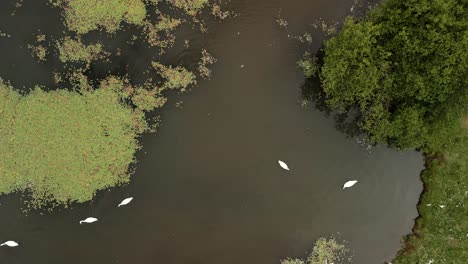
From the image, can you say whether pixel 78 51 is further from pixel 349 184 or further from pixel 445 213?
pixel 445 213

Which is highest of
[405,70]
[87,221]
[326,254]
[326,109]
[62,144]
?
[326,109]

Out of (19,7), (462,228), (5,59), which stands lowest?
(462,228)

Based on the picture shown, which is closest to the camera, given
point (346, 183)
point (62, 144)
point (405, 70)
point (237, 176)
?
point (405, 70)

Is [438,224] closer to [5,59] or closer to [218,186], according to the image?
[218,186]

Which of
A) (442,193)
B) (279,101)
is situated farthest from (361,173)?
(279,101)

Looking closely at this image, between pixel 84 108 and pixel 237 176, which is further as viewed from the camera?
pixel 237 176

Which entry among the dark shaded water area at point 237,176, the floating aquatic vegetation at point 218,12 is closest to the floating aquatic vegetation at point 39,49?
the dark shaded water area at point 237,176

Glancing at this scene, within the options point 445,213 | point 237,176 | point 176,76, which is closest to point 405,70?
point 445,213
